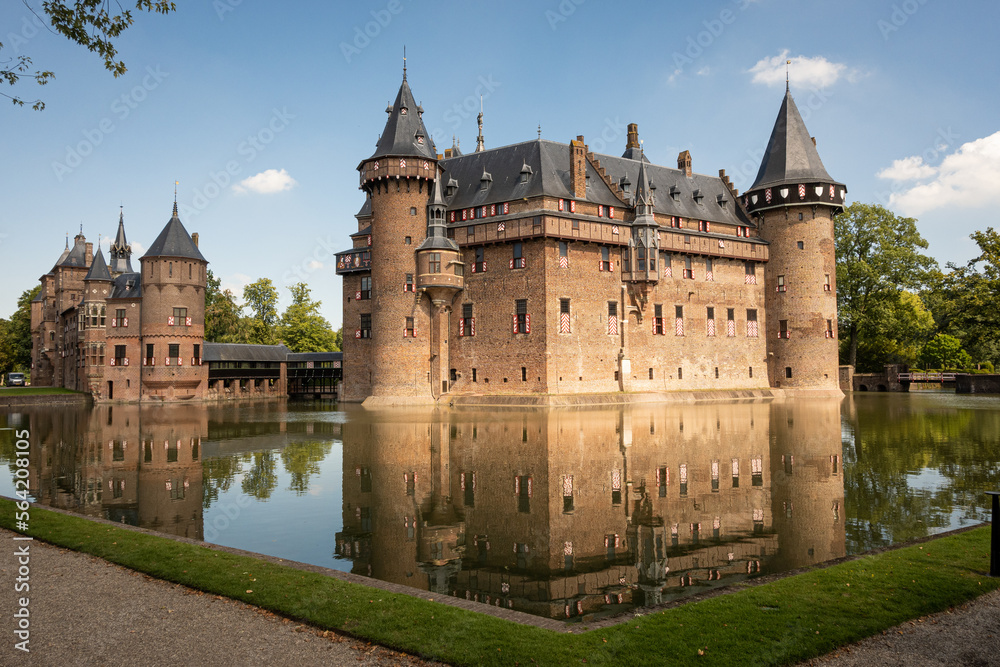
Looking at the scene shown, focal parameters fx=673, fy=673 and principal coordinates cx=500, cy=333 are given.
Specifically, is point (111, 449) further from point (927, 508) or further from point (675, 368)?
point (675, 368)

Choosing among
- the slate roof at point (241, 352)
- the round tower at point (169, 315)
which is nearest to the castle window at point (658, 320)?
the slate roof at point (241, 352)

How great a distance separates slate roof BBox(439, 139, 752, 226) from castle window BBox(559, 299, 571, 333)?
269 inches

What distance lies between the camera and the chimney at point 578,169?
142 ft

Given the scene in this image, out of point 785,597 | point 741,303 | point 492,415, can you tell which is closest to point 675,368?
point 741,303

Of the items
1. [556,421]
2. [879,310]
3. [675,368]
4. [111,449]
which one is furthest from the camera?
[879,310]

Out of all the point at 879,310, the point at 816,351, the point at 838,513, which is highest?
the point at 879,310

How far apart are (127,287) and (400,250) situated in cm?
2437

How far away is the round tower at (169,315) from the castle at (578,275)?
1234cm

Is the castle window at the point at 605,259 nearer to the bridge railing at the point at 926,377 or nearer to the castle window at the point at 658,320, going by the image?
the castle window at the point at 658,320

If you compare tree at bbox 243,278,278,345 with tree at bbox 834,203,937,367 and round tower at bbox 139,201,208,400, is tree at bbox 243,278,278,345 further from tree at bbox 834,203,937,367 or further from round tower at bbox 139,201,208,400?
tree at bbox 834,203,937,367

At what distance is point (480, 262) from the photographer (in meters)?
42.6

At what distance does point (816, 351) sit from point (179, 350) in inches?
1836

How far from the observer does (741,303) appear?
49625 millimetres

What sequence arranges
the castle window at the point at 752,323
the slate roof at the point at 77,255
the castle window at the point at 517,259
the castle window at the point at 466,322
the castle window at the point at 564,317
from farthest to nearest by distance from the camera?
the slate roof at the point at 77,255
the castle window at the point at 752,323
the castle window at the point at 466,322
the castle window at the point at 517,259
the castle window at the point at 564,317
